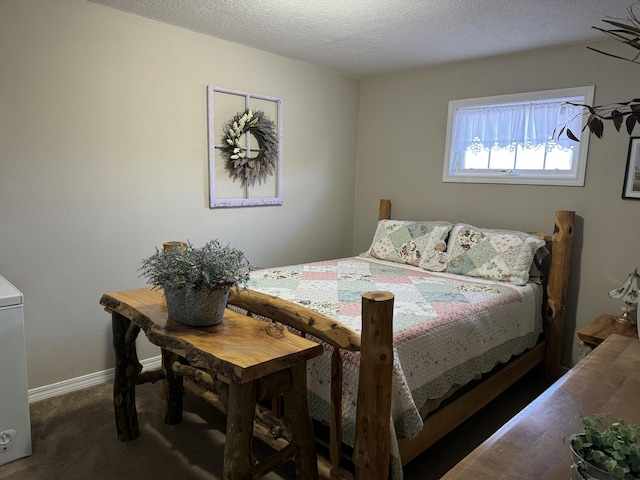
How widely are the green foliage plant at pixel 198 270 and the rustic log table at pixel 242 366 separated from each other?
180 mm

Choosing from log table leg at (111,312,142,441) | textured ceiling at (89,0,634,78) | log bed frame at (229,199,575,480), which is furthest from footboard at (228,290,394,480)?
textured ceiling at (89,0,634,78)

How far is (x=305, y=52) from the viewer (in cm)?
339

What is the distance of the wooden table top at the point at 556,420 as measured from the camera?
2.86ft

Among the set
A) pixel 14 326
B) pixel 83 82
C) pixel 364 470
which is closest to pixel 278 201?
pixel 83 82

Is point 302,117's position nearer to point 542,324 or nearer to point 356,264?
point 356,264

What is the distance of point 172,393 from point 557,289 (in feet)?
8.37

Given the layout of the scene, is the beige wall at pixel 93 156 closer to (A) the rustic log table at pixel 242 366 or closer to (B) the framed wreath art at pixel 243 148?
(B) the framed wreath art at pixel 243 148

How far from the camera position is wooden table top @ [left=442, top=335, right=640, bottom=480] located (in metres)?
0.87

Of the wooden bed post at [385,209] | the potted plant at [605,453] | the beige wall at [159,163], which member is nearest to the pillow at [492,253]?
the beige wall at [159,163]

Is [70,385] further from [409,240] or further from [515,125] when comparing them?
[515,125]

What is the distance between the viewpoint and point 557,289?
117 inches

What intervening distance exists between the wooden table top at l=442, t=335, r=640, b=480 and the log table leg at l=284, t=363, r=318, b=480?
811 millimetres

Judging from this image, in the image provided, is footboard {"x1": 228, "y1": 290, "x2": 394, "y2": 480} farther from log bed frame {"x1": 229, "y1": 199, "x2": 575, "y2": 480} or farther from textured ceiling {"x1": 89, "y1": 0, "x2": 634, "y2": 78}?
textured ceiling {"x1": 89, "y1": 0, "x2": 634, "y2": 78}

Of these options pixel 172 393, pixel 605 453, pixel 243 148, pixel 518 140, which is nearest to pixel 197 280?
pixel 172 393
